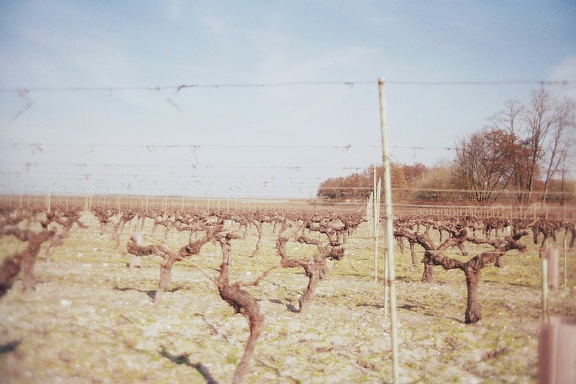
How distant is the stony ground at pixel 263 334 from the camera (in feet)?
17.1

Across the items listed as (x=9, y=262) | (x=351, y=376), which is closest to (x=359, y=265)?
(x=351, y=376)

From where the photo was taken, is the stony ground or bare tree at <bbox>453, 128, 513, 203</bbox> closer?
the stony ground

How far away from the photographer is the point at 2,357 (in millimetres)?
4414

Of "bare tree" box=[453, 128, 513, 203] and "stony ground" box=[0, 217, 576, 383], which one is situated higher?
"bare tree" box=[453, 128, 513, 203]

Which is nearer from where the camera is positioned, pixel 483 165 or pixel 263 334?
pixel 263 334

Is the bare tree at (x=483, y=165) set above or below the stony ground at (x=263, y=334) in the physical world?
above

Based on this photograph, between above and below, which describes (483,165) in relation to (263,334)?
above

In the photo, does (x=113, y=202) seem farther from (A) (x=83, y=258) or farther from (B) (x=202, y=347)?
(B) (x=202, y=347)

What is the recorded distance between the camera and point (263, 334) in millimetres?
7680

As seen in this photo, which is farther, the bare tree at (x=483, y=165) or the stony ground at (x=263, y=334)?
the bare tree at (x=483, y=165)

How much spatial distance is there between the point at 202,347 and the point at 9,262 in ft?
12.1

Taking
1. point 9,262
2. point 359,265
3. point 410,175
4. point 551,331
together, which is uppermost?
point 410,175

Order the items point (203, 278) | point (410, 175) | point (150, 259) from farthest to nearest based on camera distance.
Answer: point (410, 175) → point (150, 259) → point (203, 278)

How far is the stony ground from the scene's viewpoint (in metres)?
5.20
